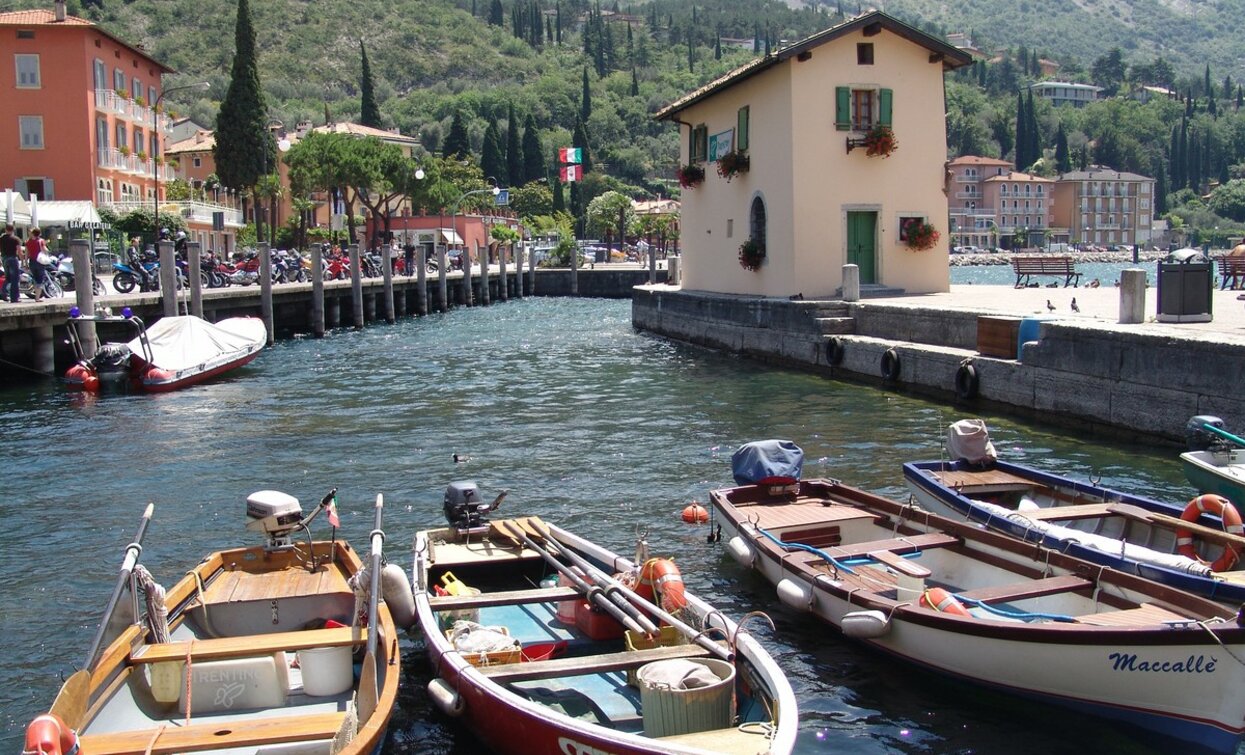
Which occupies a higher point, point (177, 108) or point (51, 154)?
point (177, 108)

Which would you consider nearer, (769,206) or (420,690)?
(420,690)

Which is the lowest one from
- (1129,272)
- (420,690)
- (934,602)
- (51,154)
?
(420,690)

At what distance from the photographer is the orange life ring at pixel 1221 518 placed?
9273 mm

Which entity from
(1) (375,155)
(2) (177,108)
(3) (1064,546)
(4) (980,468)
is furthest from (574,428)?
(2) (177,108)

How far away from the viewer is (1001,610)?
874 centimetres

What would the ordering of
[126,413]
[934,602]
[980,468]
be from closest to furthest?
[934,602] → [980,468] → [126,413]

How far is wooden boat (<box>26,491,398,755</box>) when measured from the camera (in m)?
6.66

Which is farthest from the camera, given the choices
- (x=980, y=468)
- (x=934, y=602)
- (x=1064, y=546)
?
(x=980, y=468)

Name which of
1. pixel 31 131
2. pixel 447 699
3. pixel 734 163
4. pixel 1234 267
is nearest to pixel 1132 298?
pixel 1234 267

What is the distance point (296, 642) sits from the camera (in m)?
7.81

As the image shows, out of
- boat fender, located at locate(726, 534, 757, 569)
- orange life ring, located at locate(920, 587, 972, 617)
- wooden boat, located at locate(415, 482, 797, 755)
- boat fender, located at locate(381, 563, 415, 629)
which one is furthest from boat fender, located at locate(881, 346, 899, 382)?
boat fender, located at locate(381, 563, 415, 629)

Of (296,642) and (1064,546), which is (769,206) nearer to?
(1064,546)

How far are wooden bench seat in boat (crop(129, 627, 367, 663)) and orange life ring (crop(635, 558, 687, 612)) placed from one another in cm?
208

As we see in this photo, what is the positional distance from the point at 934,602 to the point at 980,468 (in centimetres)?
449
